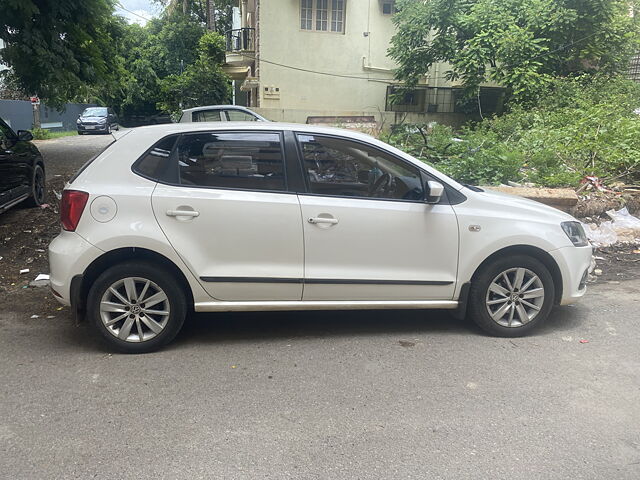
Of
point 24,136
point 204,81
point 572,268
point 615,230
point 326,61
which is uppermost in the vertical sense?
point 326,61

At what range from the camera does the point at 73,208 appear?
3.90 metres

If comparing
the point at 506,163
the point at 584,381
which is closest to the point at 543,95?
the point at 506,163

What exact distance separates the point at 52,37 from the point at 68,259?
26.1ft

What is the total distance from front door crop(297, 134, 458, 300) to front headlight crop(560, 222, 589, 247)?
1.03 meters

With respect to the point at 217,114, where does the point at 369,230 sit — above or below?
below

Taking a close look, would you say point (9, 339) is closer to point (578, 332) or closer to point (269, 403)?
point (269, 403)

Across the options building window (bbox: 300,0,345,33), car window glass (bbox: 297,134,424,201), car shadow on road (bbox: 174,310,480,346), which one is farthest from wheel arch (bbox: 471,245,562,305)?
building window (bbox: 300,0,345,33)

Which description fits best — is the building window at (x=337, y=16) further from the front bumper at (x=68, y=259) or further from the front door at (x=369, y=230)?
the front bumper at (x=68, y=259)

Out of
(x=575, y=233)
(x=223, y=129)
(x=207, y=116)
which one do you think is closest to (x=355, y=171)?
(x=223, y=129)

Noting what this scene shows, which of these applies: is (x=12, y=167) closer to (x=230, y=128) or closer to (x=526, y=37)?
(x=230, y=128)

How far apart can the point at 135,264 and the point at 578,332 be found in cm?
371

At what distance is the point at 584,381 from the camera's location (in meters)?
3.69

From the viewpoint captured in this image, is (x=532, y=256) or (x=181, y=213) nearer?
(x=181, y=213)

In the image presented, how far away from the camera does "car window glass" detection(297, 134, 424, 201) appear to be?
4.19 meters
